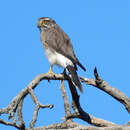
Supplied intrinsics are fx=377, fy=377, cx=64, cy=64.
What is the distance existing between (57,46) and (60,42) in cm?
15

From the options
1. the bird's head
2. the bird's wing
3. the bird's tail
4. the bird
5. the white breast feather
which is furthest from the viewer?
the bird's head

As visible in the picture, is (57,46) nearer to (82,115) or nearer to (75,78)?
(75,78)

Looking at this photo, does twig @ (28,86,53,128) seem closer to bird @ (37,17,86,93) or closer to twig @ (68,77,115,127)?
twig @ (68,77,115,127)

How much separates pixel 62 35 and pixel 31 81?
9.30 feet

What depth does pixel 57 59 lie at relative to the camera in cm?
680

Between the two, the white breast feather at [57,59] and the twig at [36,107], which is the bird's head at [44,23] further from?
the twig at [36,107]

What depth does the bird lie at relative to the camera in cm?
634

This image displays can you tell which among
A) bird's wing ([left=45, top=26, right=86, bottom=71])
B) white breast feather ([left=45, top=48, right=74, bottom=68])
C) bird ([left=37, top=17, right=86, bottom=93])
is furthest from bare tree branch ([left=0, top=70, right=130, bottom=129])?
bird's wing ([left=45, top=26, right=86, bottom=71])

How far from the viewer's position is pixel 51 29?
770cm

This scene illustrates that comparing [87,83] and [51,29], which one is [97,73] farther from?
[51,29]

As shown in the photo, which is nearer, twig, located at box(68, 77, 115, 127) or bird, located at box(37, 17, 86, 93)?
twig, located at box(68, 77, 115, 127)

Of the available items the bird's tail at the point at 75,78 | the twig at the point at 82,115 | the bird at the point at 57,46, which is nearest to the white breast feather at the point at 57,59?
the bird at the point at 57,46

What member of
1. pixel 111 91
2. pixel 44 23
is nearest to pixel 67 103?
pixel 111 91

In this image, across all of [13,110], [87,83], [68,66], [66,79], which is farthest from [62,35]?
[13,110]
